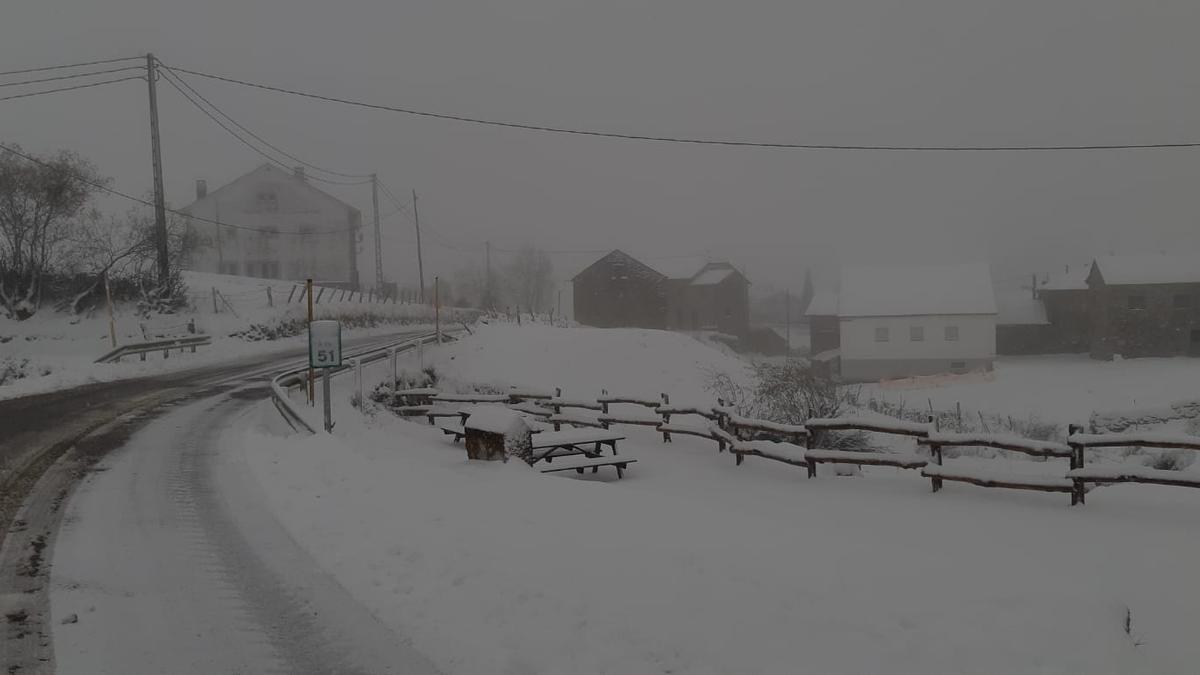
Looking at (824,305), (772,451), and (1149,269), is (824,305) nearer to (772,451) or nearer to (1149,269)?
(1149,269)

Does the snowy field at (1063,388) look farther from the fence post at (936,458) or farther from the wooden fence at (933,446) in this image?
the fence post at (936,458)

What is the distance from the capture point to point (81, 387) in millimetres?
17547

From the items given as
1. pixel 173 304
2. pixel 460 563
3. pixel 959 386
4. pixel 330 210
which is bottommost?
A: pixel 959 386

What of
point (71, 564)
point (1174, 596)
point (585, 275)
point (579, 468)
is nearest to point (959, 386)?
point (585, 275)

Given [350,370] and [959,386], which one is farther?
[959,386]

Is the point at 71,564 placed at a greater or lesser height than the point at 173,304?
lesser

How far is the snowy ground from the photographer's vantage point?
65.2ft

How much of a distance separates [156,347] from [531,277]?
227ft

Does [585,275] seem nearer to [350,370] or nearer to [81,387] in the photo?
[350,370]

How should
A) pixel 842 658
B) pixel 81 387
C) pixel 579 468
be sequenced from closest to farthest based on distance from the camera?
1. pixel 842 658
2. pixel 579 468
3. pixel 81 387

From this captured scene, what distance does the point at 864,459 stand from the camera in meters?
10.9

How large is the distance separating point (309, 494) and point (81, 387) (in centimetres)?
1260

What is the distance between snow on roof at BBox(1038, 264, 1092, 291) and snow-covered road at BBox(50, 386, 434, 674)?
172ft

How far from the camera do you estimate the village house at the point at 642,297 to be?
60.6 metres
